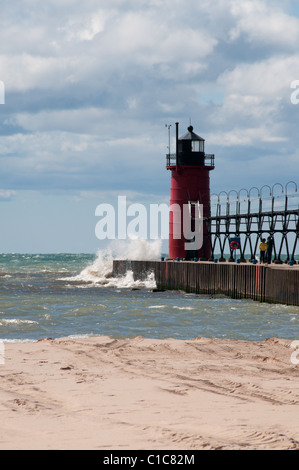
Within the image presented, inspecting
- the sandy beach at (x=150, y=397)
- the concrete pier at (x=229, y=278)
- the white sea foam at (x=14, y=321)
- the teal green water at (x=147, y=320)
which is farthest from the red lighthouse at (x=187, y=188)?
the sandy beach at (x=150, y=397)

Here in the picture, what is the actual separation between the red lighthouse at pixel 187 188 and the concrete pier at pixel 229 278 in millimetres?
2236

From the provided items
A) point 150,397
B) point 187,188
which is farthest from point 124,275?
point 150,397

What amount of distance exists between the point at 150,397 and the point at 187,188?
34925 mm

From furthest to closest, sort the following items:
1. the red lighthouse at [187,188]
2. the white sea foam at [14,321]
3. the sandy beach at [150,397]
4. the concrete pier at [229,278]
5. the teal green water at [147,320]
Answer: the red lighthouse at [187,188] → the concrete pier at [229,278] → the white sea foam at [14,321] → the teal green water at [147,320] → the sandy beach at [150,397]

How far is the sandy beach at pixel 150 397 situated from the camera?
6781 millimetres

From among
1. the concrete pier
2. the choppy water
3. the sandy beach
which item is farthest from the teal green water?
the sandy beach

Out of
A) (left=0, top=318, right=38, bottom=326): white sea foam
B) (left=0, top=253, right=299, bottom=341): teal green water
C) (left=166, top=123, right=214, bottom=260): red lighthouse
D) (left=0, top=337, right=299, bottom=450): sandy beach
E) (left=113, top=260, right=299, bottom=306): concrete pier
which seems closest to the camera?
(left=0, top=337, right=299, bottom=450): sandy beach

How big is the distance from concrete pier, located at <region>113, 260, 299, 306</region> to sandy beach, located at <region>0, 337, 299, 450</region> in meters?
12.7

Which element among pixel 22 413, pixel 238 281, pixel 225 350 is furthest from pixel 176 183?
pixel 22 413

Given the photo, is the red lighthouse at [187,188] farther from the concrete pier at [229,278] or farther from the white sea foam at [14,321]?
the white sea foam at [14,321]

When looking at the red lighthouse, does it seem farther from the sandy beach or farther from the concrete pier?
the sandy beach

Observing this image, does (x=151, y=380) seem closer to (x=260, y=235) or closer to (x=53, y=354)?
(x=53, y=354)

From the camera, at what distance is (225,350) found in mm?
13578

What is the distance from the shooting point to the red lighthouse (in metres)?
43.3
